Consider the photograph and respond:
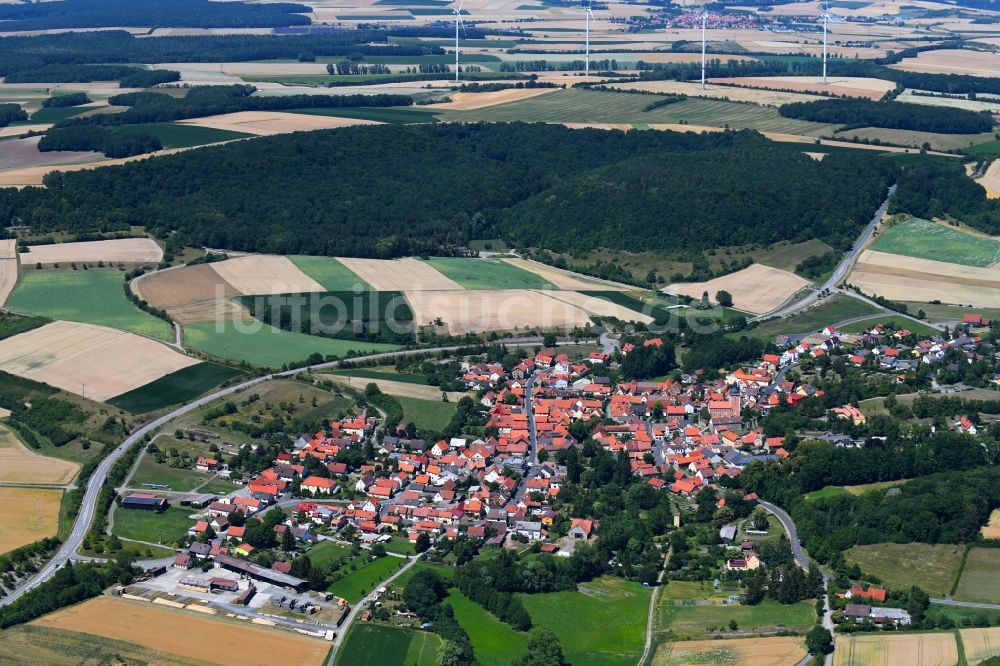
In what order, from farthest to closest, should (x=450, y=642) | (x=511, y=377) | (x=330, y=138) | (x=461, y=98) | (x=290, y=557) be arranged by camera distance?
(x=461, y=98) < (x=330, y=138) < (x=511, y=377) < (x=290, y=557) < (x=450, y=642)

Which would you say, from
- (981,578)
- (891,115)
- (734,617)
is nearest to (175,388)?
(734,617)

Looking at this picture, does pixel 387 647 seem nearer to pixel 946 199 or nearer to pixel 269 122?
pixel 946 199

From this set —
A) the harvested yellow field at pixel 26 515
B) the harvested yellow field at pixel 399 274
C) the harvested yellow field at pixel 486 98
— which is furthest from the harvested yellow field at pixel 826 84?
the harvested yellow field at pixel 26 515

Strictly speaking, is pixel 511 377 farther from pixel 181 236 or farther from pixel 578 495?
pixel 181 236

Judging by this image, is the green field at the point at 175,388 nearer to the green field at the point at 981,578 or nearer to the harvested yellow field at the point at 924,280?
the green field at the point at 981,578

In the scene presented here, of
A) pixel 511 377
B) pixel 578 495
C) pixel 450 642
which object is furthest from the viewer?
pixel 511 377

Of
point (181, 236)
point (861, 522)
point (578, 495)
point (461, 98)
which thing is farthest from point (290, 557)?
point (461, 98)
